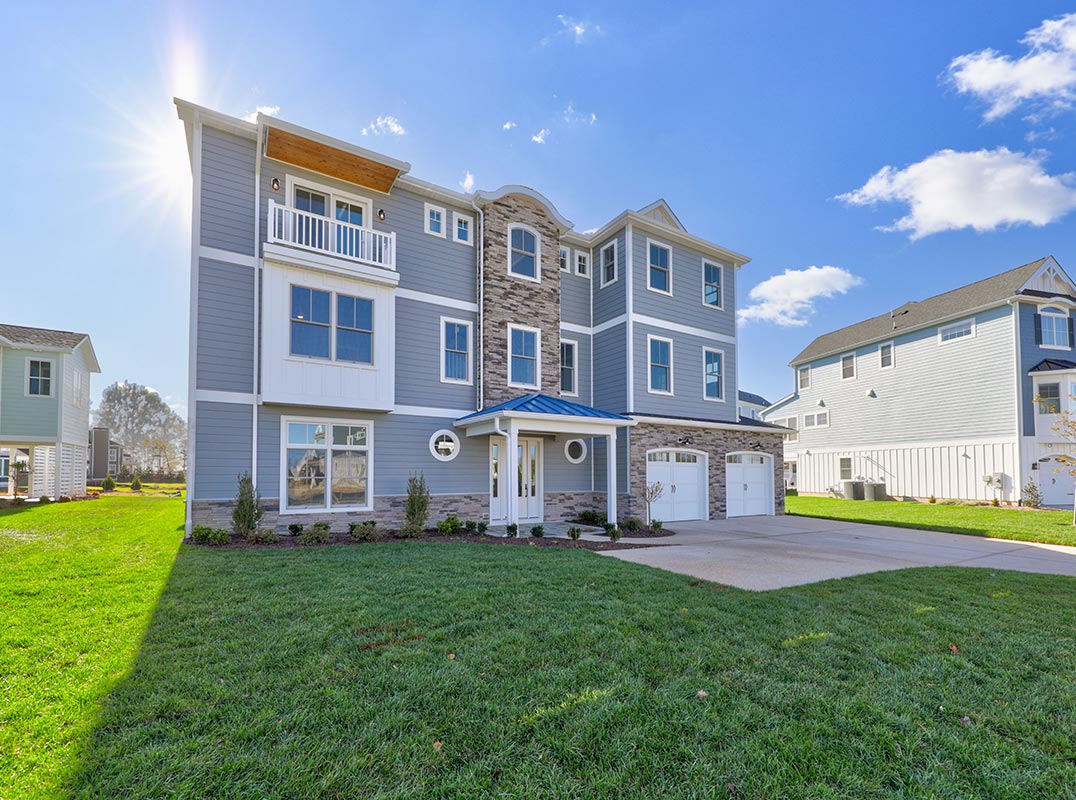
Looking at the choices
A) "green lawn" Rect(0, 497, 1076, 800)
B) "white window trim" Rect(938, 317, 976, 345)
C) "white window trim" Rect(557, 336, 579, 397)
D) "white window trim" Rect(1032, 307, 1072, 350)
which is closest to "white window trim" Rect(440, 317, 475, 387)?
"white window trim" Rect(557, 336, 579, 397)

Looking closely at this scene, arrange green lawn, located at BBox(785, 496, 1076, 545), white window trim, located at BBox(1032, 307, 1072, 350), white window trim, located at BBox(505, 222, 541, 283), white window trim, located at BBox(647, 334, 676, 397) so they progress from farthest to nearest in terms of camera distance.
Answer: white window trim, located at BBox(1032, 307, 1072, 350)
white window trim, located at BBox(647, 334, 676, 397)
white window trim, located at BBox(505, 222, 541, 283)
green lawn, located at BBox(785, 496, 1076, 545)

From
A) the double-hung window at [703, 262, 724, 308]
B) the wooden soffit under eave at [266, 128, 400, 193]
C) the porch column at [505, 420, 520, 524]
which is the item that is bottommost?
the porch column at [505, 420, 520, 524]

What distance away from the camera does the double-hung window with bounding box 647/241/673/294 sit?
15320 millimetres

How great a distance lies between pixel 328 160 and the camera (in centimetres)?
1116

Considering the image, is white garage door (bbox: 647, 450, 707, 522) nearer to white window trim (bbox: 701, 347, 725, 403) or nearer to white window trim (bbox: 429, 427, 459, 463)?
white window trim (bbox: 701, 347, 725, 403)

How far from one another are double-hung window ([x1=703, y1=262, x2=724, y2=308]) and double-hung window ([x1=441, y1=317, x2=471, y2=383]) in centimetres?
826

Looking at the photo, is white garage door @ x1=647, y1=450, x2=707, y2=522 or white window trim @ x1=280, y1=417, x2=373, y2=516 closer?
white window trim @ x1=280, y1=417, x2=373, y2=516

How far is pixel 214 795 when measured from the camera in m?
2.24

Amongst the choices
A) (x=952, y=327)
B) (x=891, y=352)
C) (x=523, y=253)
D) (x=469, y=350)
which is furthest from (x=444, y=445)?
(x=891, y=352)

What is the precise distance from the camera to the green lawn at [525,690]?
2418mm

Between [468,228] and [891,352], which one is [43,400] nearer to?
[468,228]

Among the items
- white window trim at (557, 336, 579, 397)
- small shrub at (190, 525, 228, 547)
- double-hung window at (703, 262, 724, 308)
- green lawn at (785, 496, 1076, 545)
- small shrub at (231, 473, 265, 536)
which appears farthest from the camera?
double-hung window at (703, 262, 724, 308)

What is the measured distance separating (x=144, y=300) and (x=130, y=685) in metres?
19.9

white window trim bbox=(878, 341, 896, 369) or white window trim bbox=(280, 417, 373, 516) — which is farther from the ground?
white window trim bbox=(878, 341, 896, 369)
